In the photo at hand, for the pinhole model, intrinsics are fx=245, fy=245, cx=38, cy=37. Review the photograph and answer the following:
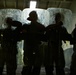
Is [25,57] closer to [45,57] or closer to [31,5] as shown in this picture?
[45,57]

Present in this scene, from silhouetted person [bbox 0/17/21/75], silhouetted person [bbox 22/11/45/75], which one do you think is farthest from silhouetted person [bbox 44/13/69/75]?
silhouetted person [bbox 0/17/21/75]

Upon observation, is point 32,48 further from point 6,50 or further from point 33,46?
point 6,50

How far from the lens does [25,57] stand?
11.0 feet

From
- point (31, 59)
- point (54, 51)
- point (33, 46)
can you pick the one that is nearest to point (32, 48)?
point (33, 46)

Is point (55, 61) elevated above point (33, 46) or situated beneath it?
situated beneath

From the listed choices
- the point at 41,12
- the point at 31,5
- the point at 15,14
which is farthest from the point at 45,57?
the point at 31,5

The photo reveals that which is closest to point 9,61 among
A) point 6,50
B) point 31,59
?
point 6,50

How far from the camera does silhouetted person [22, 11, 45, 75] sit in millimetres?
3318

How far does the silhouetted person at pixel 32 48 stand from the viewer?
332 centimetres

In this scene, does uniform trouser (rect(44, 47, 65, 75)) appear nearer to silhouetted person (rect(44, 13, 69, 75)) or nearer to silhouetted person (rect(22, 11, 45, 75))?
silhouetted person (rect(44, 13, 69, 75))

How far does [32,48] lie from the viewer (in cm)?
332

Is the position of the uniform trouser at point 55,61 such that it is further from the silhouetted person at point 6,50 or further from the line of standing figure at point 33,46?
the silhouetted person at point 6,50

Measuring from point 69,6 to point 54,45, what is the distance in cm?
470

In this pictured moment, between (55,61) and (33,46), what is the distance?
1.21ft
